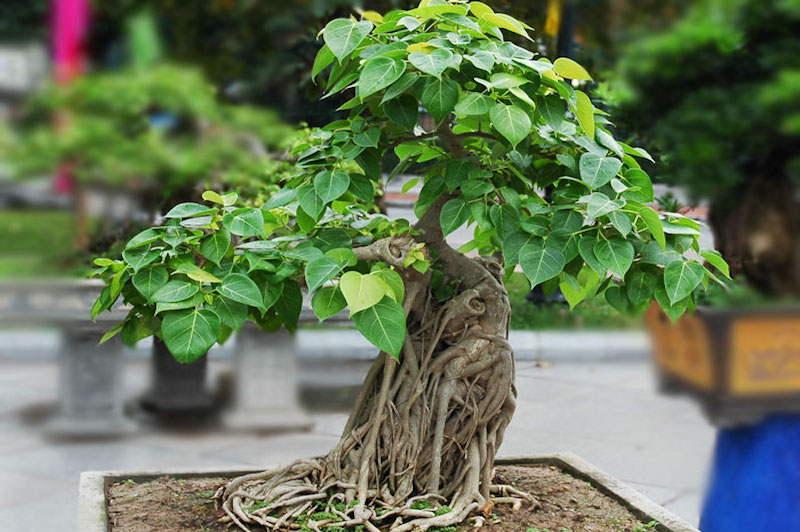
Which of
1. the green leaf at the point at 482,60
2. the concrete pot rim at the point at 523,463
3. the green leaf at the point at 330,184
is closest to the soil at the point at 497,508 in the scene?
the concrete pot rim at the point at 523,463

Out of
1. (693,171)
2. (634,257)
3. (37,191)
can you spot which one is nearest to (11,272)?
(37,191)

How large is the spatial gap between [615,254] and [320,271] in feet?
1.91

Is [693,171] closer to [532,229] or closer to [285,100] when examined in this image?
[532,229]

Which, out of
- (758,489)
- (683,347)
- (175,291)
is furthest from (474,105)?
(683,347)

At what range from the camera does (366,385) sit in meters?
2.21

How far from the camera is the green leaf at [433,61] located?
1.60 metres

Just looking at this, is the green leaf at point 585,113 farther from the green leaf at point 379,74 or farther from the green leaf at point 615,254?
the green leaf at point 379,74

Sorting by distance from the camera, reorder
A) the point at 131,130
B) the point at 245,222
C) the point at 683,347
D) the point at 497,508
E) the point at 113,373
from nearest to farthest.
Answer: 1. the point at 245,222
2. the point at 497,508
3. the point at 683,347
4. the point at 131,130
5. the point at 113,373

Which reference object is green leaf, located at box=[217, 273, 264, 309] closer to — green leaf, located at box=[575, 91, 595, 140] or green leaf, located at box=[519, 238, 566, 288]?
green leaf, located at box=[519, 238, 566, 288]

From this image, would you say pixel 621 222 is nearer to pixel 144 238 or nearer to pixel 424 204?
pixel 424 204

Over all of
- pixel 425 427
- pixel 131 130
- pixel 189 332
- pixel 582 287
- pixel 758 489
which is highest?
pixel 131 130

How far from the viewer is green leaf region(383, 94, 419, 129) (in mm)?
1772

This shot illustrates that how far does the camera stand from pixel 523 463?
8.61 feet

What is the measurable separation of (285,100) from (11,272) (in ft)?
5.78
